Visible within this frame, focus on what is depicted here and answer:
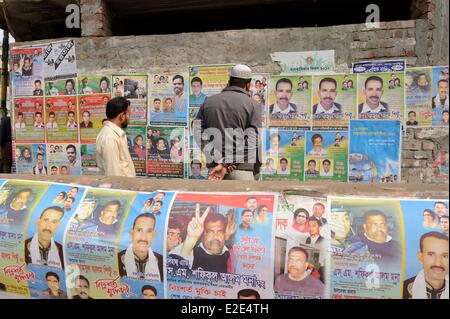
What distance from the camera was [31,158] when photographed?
17.4 feet

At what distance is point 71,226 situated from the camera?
1896mm

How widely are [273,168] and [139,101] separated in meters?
1.90

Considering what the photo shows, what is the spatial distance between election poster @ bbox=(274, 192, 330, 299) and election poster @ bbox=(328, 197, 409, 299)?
0.04 metres

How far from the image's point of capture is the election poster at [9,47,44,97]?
5.15 meters

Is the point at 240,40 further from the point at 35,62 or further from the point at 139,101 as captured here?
the point at 35,62

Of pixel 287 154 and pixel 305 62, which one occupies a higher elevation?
pixel 305 62

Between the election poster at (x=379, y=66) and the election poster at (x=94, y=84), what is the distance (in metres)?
3.04

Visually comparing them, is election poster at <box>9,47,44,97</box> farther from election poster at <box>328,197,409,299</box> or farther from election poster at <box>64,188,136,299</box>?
election poster at <box>328,197,409,299</box>

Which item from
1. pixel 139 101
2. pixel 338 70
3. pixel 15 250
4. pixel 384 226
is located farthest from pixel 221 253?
pixel 139 101

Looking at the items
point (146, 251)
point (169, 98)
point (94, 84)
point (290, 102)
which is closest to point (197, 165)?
point (169, 98)

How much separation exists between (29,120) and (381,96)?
4610 millimetres

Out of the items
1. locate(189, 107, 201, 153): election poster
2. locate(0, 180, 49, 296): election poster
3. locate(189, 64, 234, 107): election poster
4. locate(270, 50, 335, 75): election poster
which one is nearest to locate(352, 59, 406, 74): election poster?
locate(270, 50, 335, 75): election poster

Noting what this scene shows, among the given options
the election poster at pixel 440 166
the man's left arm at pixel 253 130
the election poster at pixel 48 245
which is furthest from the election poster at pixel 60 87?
the election poster at pixel 440 166

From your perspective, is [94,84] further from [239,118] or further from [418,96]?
[418,96]
